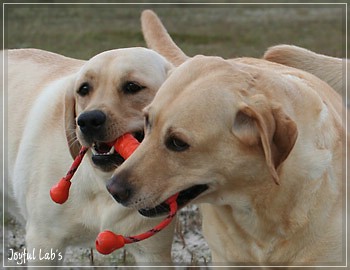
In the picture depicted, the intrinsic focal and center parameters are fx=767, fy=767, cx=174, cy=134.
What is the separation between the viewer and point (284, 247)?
349 centimetres

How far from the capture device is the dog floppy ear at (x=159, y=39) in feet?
15.1

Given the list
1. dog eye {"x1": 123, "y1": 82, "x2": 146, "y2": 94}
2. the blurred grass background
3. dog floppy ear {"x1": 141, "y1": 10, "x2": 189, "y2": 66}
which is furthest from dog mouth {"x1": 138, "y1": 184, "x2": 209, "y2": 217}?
the blurred grass background

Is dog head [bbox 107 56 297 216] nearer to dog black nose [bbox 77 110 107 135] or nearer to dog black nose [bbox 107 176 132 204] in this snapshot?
dog black nose [bbox 107 176 132 204]

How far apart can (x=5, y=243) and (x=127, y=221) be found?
71.0 inches

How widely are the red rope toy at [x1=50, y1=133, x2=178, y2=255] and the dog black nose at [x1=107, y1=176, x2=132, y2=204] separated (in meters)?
0.19

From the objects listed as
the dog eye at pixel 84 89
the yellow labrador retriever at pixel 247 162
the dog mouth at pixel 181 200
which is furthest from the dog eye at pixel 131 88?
the dog mouth at pixel 181 200

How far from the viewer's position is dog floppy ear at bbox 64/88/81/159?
399 cm

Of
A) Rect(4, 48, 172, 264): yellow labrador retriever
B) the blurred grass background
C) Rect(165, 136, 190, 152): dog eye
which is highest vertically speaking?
Rect(165, 136, 190, 152): dog eye

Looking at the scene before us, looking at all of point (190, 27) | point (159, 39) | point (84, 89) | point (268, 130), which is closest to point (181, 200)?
point (268, 130)

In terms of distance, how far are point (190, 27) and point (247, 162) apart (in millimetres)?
13769

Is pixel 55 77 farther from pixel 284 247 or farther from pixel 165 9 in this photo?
pixel 165 9

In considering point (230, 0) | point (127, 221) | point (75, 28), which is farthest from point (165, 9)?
point (127, 221)

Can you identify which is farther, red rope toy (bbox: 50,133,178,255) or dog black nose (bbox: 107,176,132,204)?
red rope toy (bbox: 50,133,178,255)

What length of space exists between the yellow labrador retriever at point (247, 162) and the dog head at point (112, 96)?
48 cm
